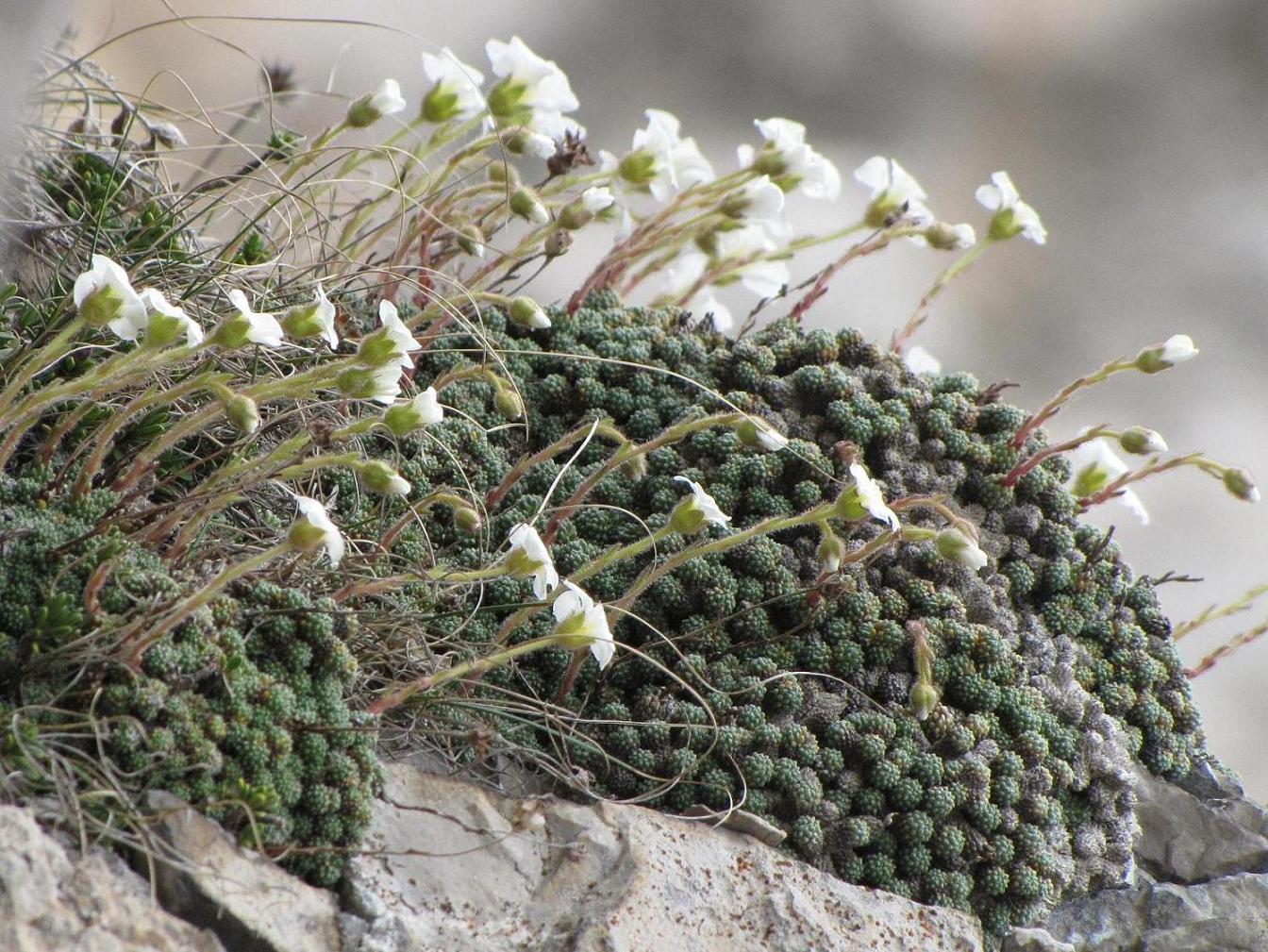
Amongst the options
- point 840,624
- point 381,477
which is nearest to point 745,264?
point 840,624

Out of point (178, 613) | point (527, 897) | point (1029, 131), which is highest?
point (1029, 131)

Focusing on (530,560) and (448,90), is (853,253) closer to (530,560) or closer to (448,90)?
(448,90)

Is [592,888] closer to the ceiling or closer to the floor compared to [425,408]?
closer to the floor

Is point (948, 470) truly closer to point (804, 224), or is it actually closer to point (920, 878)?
point (920, 878)

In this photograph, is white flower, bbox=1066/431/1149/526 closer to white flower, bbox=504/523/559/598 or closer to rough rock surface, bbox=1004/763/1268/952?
rough rock surface, bbox=1004/763/1268/952

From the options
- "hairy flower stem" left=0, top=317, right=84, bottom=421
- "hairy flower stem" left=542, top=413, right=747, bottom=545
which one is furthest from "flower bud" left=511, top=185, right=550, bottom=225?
"hairy flower stem" left=0, top=317, right=84, bottom=421

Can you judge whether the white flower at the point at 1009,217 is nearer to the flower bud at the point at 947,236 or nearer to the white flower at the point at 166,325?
the flower bud at the point at 947,236

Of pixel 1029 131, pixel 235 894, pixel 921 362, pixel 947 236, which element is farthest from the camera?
pixel 1029 131
